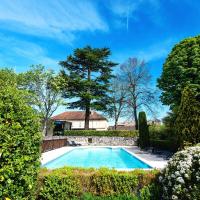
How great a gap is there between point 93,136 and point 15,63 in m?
14.9

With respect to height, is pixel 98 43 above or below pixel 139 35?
above

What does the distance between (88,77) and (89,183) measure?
35030 millimetres

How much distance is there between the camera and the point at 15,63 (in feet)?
129

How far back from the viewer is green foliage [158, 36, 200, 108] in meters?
24.9

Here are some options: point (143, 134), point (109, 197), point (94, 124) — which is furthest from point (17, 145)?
point (94, 124)

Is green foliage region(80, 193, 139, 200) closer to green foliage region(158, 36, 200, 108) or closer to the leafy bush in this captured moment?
green foliage region(158, 36, 200, 108)

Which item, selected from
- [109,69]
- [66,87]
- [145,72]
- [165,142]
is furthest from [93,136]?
[165,142]

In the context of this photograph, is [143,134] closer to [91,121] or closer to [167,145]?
[167,145]

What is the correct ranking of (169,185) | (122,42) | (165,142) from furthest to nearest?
(122,42), (165,142), (169,185)

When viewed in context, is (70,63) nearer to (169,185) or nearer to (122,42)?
(122,42)

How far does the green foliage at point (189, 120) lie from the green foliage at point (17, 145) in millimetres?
9826

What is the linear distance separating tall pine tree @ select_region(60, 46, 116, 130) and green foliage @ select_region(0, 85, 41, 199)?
1310 inches

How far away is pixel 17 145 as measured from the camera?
4.89 metres

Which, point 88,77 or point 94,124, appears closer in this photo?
point 88,77
